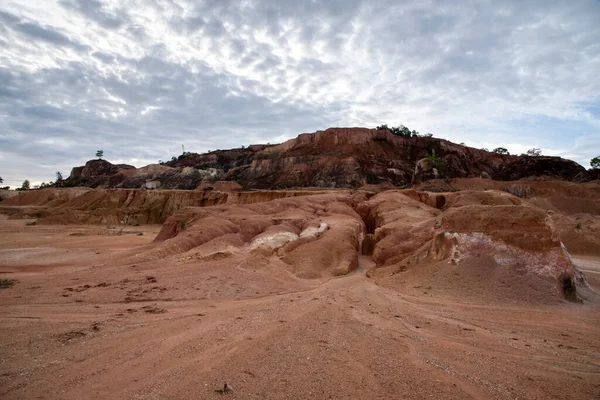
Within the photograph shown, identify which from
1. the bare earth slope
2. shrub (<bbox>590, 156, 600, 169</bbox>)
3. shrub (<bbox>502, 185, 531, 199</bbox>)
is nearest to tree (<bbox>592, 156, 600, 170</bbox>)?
shrub (<bbox>590, 156, 600, 169</bbox>)

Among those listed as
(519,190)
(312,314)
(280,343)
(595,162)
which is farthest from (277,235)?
(595,162)

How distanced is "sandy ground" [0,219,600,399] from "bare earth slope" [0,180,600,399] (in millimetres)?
25

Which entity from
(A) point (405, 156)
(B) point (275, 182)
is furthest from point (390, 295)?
(A) point (405, 156)

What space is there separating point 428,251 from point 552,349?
174 inches

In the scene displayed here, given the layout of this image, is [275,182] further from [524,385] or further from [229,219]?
[524,385]

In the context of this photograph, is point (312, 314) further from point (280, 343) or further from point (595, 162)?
point (595, 162)

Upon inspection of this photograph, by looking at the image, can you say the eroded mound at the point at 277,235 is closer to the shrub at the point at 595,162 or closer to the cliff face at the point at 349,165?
the cliff face at the point at 349,165

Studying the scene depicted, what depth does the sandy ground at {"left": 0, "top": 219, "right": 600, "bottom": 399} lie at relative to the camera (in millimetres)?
3420

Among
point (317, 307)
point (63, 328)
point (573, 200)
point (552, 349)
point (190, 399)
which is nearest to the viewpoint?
point (190, 399)

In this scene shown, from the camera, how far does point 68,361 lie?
3920 mm

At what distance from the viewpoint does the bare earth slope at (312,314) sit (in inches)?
139

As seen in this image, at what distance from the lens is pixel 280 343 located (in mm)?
4469

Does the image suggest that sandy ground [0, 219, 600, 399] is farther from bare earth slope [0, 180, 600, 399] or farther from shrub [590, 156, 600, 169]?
shrub [590, 156, 600, 169]

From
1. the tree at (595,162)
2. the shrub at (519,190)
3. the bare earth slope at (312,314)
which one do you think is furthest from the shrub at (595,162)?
the bare earth slope at (312,314)
